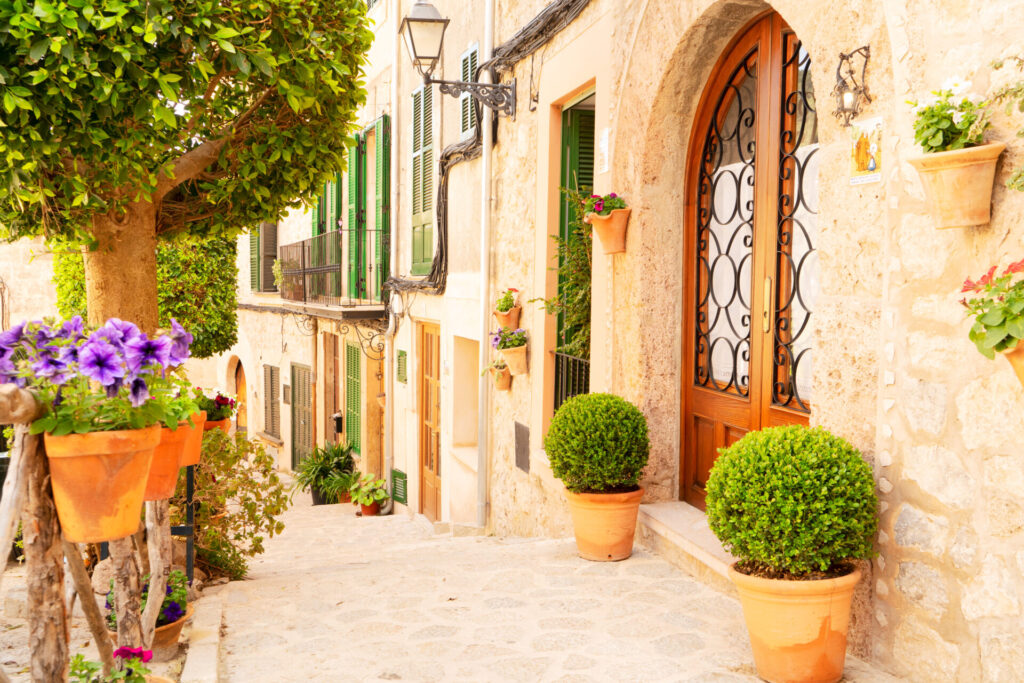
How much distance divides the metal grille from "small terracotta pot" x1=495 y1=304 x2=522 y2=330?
75 centimetres

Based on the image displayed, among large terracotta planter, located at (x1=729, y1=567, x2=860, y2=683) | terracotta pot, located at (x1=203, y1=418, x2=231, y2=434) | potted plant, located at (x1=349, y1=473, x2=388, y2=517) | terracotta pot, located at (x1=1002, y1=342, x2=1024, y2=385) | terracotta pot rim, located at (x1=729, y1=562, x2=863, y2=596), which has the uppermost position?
terracotta pot, located at (x1=1002, y1=342, x2=1024, y2=385)

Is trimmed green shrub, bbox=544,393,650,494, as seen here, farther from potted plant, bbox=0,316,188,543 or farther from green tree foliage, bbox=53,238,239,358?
green tree foliage, bbox=53,238,239,358

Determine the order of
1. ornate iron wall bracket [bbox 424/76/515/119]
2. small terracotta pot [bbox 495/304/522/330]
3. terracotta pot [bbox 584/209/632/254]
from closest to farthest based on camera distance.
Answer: terracotta pot [bbox 584/209/632/254] < small terracotta pot [bbox 495/304/522/330] < ornate iron wall bracket [bbox 424/76/515/119]

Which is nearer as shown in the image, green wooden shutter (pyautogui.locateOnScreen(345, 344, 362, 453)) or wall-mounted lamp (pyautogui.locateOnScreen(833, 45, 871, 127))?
wall-mounted lamp (pyautogui.locateOnScreen(833, 45, 871, 127))

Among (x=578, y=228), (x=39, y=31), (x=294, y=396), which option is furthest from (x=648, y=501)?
(x=294, y=396)

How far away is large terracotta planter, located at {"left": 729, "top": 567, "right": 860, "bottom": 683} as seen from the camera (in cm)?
316

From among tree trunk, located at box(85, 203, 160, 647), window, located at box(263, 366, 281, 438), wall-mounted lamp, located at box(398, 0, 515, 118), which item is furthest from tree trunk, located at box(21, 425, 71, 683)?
window, located at box(263, 366, 281, 438)

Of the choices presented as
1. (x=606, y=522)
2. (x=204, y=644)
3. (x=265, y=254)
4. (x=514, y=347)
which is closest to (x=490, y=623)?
(x=606, y=522)

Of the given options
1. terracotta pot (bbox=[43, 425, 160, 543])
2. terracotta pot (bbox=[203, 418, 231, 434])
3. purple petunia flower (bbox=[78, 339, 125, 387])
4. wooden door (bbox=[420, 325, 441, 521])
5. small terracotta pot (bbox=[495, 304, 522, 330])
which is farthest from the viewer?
wooden door (bbox=[420, 325, 441, 521])

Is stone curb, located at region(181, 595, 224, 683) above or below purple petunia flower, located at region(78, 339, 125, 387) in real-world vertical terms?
below

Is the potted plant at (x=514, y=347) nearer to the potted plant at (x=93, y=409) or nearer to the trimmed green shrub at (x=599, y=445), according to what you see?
the trimmed green shrub at (x=599, y=445)

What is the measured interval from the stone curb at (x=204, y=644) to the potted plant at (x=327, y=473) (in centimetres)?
855

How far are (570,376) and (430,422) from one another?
4.42 m

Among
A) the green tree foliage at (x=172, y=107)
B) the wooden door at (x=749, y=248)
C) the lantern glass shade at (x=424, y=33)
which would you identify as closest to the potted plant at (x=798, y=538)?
the wooden door at (x=749, y=248)
